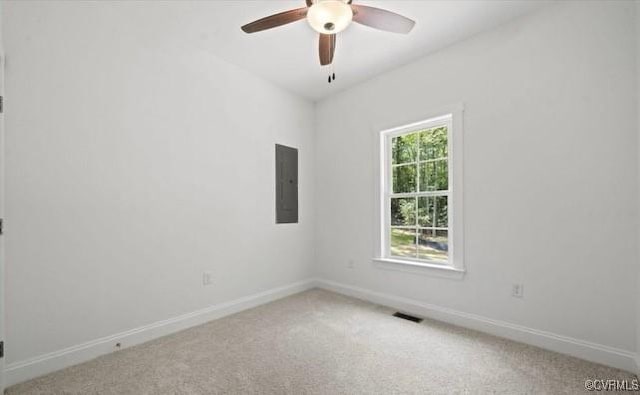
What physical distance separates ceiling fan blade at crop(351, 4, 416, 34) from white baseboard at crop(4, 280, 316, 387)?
2.85 m

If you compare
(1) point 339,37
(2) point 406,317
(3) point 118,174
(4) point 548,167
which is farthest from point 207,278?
(4) point 548,167

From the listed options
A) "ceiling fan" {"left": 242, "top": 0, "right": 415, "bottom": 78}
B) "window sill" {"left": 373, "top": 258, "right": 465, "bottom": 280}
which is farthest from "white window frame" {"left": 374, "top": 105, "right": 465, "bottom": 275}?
"ceiling fan" {"left": 242, "top": 0, "right": 415, "bottom": 78}

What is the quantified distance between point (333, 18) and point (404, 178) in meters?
1.99

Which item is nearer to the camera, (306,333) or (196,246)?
(306,333)

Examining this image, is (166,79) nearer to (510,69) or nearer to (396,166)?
(396,166)

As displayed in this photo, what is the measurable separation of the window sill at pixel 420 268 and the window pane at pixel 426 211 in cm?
43

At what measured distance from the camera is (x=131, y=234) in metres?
2.36

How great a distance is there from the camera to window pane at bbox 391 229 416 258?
3158 millimetres

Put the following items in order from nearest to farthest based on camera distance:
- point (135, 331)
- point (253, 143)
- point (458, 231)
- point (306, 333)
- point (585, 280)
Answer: point (585, 280), point (135, 331), point (306, 333), point (458, 231), point (253, 143)

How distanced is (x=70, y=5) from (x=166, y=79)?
75 centimetres

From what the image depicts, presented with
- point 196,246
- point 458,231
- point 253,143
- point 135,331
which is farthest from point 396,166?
point 135,331

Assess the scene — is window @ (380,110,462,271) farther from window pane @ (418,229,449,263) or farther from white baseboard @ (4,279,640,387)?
white baseboard @ (4,279,640,387)

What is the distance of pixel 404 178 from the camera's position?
128 inches

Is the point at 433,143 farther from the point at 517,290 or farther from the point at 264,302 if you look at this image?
the point at 264,302
